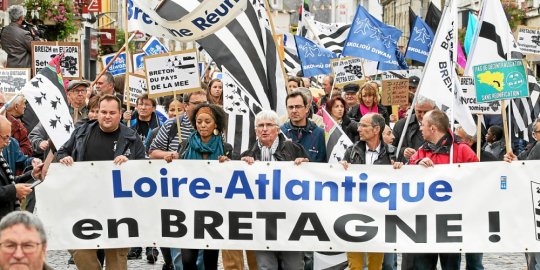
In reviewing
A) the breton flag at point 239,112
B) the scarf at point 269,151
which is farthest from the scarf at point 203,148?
the breton flag at point 239,112

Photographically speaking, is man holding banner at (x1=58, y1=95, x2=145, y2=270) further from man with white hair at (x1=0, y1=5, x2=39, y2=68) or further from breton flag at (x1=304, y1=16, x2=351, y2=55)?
breton flag at (x1=304, y1=16, x2=351, y2=55)

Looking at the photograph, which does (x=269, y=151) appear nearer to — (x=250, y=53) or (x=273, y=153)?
(x=273, y=153)

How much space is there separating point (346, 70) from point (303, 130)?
9376 mm

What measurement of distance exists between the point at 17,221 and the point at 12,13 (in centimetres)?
1449

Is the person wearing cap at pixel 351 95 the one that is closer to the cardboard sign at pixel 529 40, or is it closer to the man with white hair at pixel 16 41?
the cardboard sign at pixel 529 40

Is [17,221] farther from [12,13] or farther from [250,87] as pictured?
[12,13]

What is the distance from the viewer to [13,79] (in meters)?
17.0

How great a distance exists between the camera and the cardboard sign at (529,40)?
60.9 feet

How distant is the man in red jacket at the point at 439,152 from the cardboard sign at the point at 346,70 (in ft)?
33.2

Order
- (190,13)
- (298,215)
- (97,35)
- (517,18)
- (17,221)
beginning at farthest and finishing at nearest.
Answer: (517,18) → (97,35) → (190,13) → (298,215) → (17,221)

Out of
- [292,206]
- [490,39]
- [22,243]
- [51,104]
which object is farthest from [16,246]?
[490,39]

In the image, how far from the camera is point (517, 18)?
43.0m

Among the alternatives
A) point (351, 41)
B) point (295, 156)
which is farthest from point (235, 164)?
point (351, 41)

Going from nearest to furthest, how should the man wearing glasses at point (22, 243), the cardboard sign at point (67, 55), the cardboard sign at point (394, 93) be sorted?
the man wearing glasses at point (22, 243) → the cardboard sign at point (67, 55) → the cardboard sign at point (394, 93)
